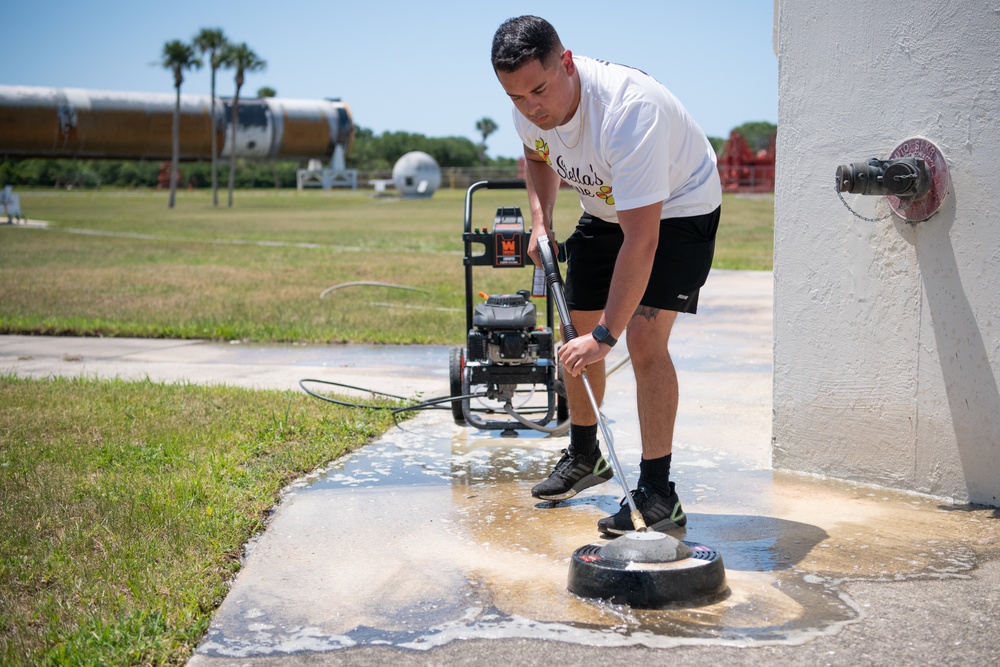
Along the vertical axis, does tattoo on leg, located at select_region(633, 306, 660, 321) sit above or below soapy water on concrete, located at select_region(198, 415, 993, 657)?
above

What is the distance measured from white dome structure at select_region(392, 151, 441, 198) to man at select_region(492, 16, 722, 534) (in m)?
54.2

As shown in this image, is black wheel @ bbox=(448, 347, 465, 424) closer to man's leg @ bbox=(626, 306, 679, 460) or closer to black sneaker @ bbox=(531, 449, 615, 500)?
black sneaker @ bbox=(531, 449, 615, 500)

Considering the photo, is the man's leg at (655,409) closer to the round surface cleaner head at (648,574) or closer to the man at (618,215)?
the man at (618,215)

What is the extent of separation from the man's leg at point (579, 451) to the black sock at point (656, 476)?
0.43 m

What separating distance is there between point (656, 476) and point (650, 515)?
0.15 metres

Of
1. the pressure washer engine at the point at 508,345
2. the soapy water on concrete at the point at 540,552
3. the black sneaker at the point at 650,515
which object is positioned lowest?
Answer: the soapy water on concrete at the point at 540,552

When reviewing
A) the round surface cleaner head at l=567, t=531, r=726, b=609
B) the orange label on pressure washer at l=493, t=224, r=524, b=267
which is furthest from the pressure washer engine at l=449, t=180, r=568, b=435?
Result: the round surface cleaner head at l=567, t=531, r=726, b=609

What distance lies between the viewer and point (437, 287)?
12.1m

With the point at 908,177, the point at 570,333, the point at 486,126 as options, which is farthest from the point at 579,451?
the point at 486,126

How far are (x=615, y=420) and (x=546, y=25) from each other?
2536 mm

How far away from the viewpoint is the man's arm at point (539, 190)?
421 cm

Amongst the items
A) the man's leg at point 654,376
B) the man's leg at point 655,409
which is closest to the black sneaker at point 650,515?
the man's leg at point 655,409

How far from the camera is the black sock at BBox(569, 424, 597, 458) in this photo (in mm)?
4098

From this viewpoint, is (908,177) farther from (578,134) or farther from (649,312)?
(578,134)
